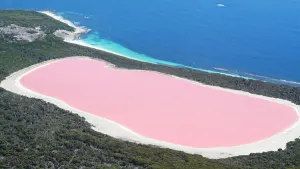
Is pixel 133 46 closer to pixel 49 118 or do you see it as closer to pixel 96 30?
pixel 96 30

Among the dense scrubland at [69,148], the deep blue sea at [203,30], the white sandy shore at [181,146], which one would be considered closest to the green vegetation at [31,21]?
the deep blue sea at [203,30]

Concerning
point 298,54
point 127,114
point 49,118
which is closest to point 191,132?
point 127,114

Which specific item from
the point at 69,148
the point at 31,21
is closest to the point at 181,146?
the point at 69,148

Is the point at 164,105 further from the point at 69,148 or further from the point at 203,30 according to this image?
the point at 203,30

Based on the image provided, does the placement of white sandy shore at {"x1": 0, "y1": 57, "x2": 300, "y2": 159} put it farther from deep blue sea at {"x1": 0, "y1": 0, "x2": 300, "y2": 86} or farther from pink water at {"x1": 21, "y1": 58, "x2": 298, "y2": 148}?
deep blue sea at {"x1": 0, "y1": 0, "x2": 300, "y2": 86}

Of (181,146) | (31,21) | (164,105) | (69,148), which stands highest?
(31,21)

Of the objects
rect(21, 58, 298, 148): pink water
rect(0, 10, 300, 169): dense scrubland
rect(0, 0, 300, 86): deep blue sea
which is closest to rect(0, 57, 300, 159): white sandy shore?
rect(21, 58, 298, 148): pink water

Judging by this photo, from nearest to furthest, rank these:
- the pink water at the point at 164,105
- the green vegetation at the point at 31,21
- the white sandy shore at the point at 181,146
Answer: the white sandy shore at the point at 181,146 → the pink water at the point at 164,105 → the green vegetation at the point at 31,21

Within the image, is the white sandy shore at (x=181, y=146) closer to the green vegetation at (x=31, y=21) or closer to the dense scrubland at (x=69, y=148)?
the dense scrubland at (x=69, y=148)
